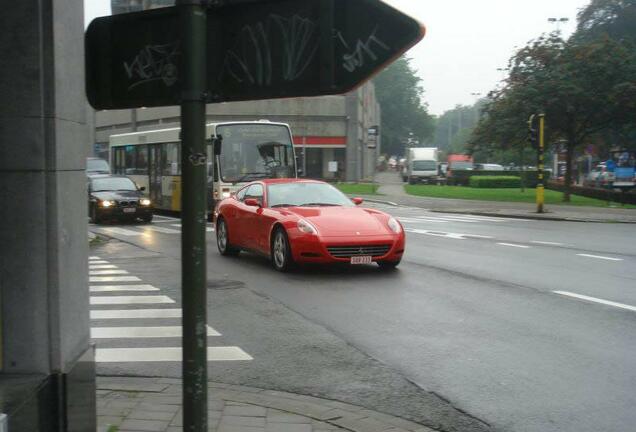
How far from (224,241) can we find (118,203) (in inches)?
397

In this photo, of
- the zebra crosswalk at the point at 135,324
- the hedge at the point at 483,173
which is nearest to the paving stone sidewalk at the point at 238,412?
the zebra crosswalk at the point at 135,324

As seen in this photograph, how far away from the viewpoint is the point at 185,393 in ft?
10.3

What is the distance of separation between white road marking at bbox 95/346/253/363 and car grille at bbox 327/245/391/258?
15.2ft

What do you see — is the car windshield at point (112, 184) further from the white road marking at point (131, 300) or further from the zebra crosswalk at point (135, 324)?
the white road marking at point (131, 300)

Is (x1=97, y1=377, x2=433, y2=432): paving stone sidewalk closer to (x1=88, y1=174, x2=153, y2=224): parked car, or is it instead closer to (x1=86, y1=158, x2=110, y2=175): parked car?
(x1=88, y1=174, x2=153, y2=224): parked car

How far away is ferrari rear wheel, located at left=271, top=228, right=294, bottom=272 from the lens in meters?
11.9

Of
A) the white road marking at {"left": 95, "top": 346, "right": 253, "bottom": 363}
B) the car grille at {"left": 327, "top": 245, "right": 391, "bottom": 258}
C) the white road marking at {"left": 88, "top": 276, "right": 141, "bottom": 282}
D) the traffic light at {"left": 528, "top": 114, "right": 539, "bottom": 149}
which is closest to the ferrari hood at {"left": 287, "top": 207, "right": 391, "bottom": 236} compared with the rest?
the car grille at {"left": 327, "top": 245, "right": 391, "bottom": 258}

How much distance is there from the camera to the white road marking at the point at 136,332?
7.59m

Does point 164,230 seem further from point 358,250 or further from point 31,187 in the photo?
point 31,187

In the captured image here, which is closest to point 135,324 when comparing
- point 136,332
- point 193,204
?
point 136,332

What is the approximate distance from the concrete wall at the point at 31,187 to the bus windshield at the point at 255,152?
1870 centimetres

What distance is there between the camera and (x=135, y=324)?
815 cm

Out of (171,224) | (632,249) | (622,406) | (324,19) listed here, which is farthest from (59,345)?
(171,224)

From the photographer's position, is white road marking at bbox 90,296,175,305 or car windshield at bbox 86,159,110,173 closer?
white road marking at bbox 90,296,175,305
